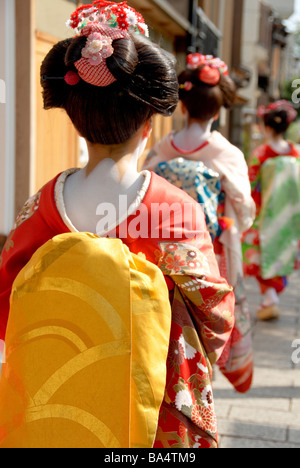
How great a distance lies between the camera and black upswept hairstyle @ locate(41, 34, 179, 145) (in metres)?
1.78

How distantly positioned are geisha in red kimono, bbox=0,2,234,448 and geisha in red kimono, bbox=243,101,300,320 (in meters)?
3.93

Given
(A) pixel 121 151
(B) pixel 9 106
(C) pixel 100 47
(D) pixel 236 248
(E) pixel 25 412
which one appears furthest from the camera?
(B) pixel 9 106

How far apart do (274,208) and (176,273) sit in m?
4.17

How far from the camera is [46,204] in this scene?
6.14ft

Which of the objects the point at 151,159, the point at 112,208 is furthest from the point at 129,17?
the point at 151,159

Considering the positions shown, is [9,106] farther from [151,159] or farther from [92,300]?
[92,300]

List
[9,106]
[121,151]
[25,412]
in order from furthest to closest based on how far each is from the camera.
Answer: [9,106]
[121,151]
[25,412]

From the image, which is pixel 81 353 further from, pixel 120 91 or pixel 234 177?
pixel 234 177

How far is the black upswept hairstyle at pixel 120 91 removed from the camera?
178 cm

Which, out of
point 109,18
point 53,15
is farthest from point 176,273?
point 53,15

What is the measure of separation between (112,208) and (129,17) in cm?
56

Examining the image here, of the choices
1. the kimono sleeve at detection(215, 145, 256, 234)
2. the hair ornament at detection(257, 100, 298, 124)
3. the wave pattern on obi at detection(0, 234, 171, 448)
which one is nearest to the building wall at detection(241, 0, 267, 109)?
the hair ornament at detection(257, 100, 298, 124)

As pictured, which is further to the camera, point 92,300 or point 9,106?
point 9,106

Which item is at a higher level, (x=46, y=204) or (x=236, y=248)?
(x=46, y=204)
